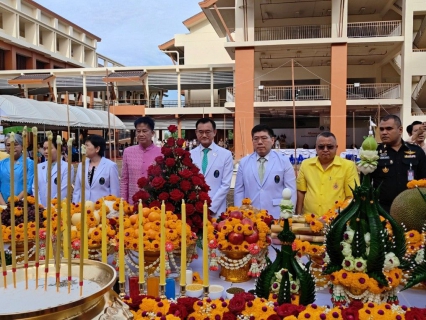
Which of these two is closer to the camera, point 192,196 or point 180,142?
point 192,196

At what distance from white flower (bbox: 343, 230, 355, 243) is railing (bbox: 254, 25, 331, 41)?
1601 centimetres

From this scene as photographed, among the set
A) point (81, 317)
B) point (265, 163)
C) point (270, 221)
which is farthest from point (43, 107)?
point (81, 317)

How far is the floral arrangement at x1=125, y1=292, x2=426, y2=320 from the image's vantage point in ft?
3.76

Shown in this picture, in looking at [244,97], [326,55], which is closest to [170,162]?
[244,97]

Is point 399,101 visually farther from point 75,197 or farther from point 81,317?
point 81,317

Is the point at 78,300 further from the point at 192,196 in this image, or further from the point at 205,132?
the point at 205,132

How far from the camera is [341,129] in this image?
50.3 feet

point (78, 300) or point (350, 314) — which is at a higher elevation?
point (78, 300)

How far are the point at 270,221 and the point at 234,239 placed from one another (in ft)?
1.21

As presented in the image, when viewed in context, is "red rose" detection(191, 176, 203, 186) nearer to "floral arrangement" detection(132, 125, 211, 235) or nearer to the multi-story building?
"floral arrangement" detection(132, 125, 211, 235)

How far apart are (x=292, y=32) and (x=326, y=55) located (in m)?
1.79

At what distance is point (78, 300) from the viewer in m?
0.80

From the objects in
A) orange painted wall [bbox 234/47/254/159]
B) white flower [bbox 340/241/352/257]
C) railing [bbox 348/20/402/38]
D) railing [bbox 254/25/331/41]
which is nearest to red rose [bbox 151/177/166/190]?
white flower [bbox 340/241/352/257]

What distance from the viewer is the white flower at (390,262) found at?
1.31 metres
